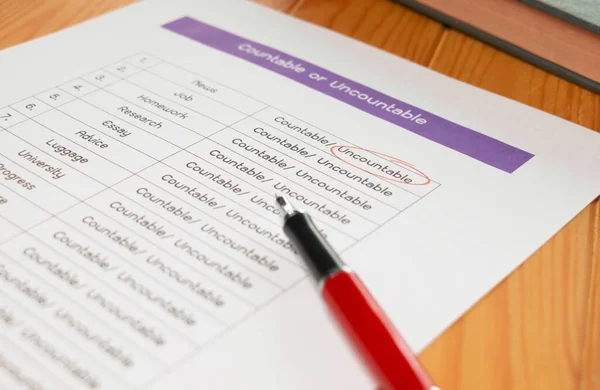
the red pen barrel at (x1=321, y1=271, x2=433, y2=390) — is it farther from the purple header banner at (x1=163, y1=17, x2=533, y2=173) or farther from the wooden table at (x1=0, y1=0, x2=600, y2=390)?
the purple header banner at (x1=163, y1=17, x2=533, y2=173)

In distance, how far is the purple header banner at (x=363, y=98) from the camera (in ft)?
1.51

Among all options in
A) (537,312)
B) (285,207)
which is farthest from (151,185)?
(537,312)

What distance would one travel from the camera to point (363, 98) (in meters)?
0.51

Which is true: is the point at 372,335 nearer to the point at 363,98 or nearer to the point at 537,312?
the point at 537,312

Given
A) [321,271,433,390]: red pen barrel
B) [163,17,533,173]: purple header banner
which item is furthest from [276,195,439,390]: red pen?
[163,17,533,173]: purple header banner

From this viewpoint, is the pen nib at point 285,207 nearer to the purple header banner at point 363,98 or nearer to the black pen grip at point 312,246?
the black pen grip at point 312,246

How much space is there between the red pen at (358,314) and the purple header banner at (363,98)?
159 mm

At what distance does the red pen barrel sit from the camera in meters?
0.29

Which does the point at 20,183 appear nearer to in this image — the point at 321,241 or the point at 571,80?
the point at 321,241

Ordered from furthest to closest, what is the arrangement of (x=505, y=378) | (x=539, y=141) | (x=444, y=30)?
1. (x=444, y=30)
2. (x=539, y=141)
3. (x=505, y=378)

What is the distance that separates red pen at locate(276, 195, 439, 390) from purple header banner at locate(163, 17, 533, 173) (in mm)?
159

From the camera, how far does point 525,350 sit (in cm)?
34

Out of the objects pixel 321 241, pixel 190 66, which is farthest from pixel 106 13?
pixel 321 241

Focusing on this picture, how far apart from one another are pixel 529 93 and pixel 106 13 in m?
0.37
